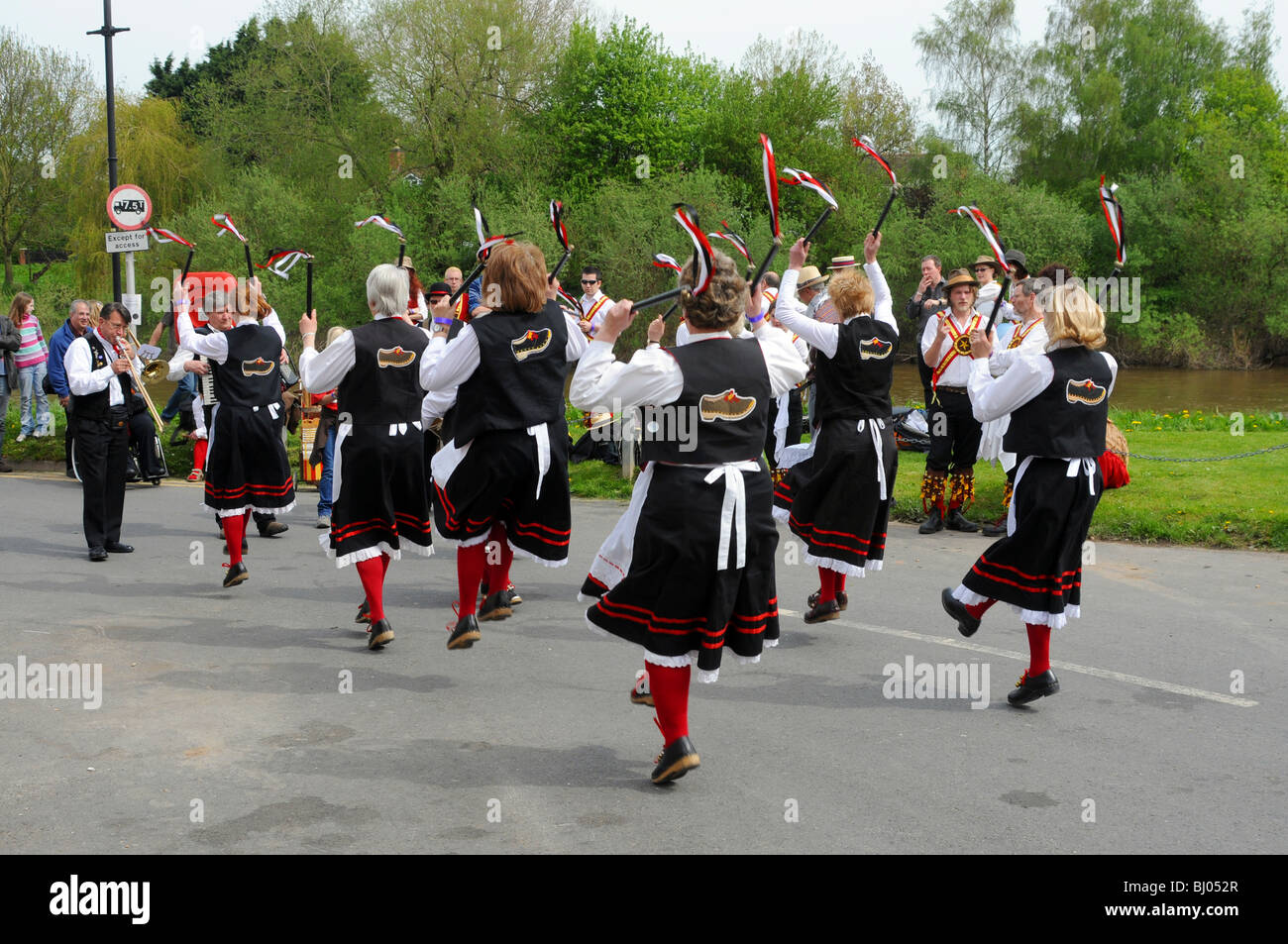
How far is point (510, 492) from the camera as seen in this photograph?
659cm

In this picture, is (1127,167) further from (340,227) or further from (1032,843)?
(1032,843)

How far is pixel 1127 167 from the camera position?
154ft

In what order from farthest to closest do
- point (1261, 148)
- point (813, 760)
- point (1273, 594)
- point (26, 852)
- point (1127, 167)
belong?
point (1127, 167), point (1261, 148), point (1273, 594), point (813, 760), point (26, 852)

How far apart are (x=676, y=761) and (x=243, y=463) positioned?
4713 mm

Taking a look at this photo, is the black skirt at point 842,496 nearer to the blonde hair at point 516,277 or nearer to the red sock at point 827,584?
the red sock at point 827,584

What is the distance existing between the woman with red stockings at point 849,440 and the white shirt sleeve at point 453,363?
1879 millimetres

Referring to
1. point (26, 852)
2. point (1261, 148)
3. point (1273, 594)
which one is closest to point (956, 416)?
point (1273, 594)

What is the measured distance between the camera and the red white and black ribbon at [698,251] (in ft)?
14.4

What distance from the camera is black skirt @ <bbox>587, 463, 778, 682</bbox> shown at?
15.2 feet

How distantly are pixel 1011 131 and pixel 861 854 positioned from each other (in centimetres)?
4806

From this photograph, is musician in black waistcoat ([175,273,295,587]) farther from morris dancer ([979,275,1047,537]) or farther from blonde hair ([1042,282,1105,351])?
blonde hair ([1042,282,1105,351])

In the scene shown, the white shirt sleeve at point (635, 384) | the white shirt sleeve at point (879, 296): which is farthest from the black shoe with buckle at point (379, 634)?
the white shirt sleeve at point (879, 296)

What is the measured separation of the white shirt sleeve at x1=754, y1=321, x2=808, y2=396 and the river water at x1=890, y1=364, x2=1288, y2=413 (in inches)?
774

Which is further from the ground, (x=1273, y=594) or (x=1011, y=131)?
(x=1011, y=131)
